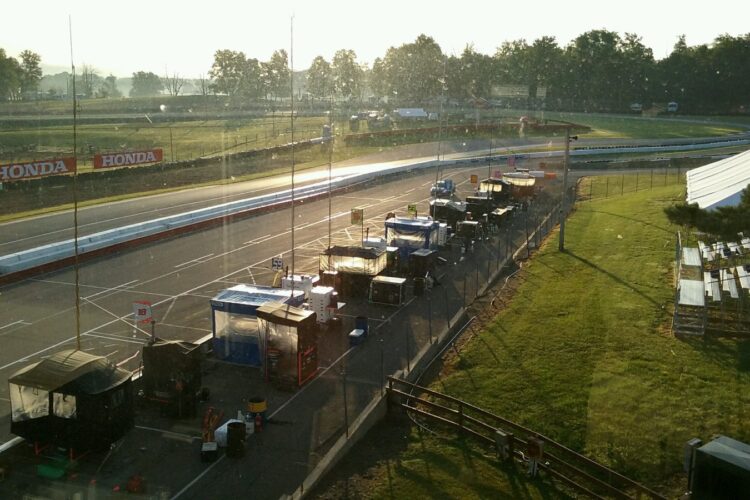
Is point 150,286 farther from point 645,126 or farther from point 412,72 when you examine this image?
point 412,72

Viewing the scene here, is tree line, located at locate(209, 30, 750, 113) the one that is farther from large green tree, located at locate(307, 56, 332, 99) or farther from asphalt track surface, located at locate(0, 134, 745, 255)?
asphalt track surface, located at locate(0, 134, 745, 255)

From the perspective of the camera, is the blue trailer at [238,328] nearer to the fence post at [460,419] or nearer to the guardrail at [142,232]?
the fence post at [460,419]

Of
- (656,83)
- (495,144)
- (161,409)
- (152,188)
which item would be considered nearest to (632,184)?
(495,144)

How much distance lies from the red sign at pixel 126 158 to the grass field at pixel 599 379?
3627 cm

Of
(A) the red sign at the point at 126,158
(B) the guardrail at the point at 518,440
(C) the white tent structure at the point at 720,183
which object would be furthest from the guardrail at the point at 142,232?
(B) the guardrail at the point at 518,440

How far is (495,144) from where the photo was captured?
86.2m

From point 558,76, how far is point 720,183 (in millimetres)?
106621

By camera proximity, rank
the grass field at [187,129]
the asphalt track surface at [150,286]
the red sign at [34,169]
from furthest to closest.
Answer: the grass field at [187,129]
the red sign at [34,169]
the asphalt track surface at [150,286]

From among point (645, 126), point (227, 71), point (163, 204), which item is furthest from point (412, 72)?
point (163, 204)

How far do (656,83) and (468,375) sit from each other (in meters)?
123

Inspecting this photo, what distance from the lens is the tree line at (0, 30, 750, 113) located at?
12131 centimetres

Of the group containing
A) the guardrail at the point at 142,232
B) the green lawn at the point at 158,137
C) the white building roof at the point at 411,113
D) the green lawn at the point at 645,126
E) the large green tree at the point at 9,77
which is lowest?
the guardrail at the point at 142,232

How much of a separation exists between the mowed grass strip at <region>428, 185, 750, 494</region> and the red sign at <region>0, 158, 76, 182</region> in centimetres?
3389

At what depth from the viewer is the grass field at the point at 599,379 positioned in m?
13.8
